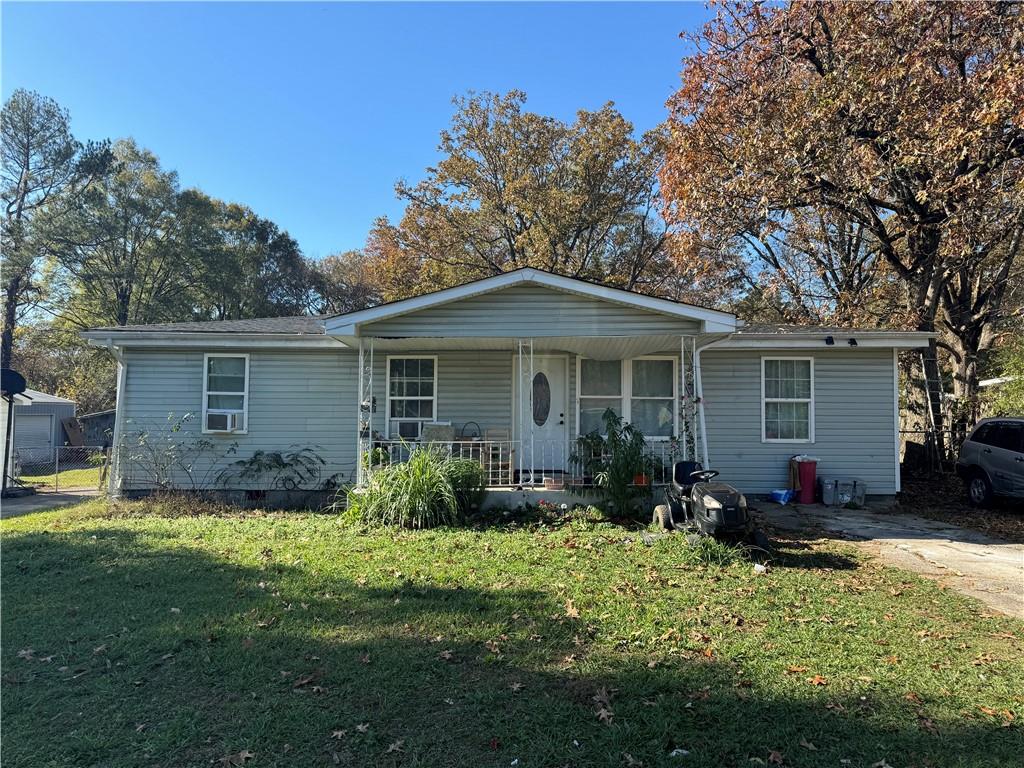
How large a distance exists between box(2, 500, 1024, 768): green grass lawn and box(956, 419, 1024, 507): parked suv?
5193 millimetres

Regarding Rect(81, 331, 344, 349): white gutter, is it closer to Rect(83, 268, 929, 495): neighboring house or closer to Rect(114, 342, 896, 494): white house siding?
Rect(83, 268, 929, 495): neighboring house

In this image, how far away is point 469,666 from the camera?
157 inches

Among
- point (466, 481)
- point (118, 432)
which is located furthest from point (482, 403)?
point (118, 432)

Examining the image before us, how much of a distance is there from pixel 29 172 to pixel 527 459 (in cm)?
2753

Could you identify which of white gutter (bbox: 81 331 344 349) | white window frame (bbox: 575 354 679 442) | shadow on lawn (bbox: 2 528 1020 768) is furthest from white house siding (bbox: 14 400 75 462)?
shadow on lawn (bbox: 2 528 1020 768)

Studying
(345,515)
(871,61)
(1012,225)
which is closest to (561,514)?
(345,515)

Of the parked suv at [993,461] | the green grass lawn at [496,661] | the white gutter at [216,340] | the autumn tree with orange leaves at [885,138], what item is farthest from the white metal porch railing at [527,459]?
the autumn tree with orange leaves at [885,138]

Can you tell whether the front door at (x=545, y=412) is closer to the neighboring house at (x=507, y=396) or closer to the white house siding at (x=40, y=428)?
the neighboring house at (x=507, y=396)

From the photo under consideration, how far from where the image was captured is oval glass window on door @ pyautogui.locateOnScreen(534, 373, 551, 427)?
10891mm

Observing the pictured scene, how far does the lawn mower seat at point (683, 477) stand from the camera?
7.66m

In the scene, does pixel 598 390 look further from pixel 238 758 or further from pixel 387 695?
pixel 238 758

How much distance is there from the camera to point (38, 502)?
1168 cm

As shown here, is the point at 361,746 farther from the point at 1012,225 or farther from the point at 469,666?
the point at 1012,225

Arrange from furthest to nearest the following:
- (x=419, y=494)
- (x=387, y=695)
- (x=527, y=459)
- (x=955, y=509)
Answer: (x=527, y=459)
(x=955, y=509)
(x=419, y=494)
(x=387, y=695)
